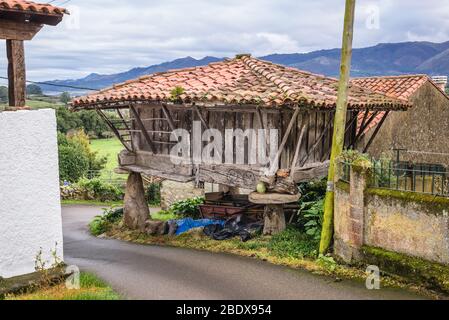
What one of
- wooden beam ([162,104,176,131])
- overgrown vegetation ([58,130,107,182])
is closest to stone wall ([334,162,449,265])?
wooden beam ([162,104,176,131])

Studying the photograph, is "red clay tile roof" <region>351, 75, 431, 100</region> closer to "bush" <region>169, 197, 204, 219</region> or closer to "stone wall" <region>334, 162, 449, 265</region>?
"bush" <region>169, 197, 204, 219</region>

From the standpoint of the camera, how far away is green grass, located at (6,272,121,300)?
7.10 metres

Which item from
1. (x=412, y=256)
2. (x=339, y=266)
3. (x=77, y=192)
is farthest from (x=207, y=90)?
(x=77, y=192)

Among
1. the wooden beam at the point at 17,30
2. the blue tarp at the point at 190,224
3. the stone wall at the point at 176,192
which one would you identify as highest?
the wooden beam at the point at 17,30

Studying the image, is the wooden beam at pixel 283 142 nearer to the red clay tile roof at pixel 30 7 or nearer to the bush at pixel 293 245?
the bush at pixel 293 245

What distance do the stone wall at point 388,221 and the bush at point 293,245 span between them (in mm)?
804

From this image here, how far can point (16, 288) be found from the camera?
7406mm

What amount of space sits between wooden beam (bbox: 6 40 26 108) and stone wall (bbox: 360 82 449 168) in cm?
1339

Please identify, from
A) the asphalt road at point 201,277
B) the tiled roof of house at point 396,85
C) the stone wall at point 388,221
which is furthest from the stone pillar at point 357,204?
the tiled roof of house at point 396,85

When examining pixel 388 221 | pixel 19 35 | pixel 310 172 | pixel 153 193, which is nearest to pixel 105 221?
pixel 310 172

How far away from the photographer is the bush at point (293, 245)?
987 centimetres

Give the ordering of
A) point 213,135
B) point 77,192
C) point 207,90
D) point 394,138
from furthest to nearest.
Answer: point 77,192
point 394,138
point 213,135
point 207,90
